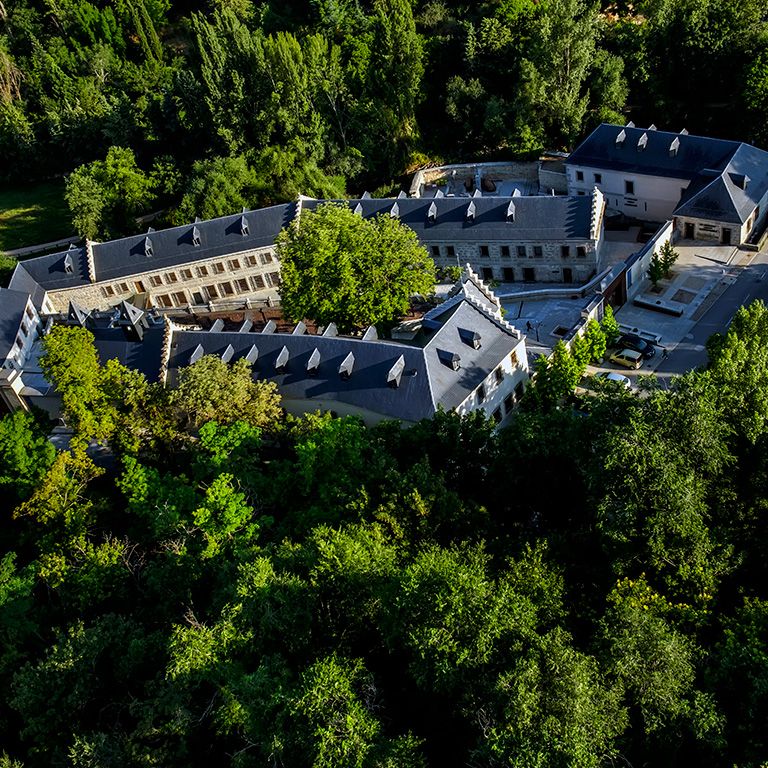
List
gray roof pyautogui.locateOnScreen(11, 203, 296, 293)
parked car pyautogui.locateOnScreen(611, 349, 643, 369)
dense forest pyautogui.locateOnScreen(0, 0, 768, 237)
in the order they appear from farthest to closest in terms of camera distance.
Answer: dense forest pyautogui.locateOnScreen(0, 0, 768, 237), gray roof pyautogui.locateOnScreen(11, 203, 296, 293), parked car pyautogui.locateOnScreen(611, 349, 643, 369)

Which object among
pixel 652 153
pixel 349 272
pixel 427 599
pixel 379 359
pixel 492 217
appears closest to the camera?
pixel 427 599

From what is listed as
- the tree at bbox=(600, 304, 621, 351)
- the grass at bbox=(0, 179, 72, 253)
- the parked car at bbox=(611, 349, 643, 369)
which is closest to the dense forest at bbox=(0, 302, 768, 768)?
the parked car at bbox=(611, 349, 643, 369)

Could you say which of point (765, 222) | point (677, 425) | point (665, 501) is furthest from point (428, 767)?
point (765, 222)

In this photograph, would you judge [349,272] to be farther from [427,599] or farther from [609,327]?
[427,599]

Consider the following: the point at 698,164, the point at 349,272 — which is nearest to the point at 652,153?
the point at 698,164

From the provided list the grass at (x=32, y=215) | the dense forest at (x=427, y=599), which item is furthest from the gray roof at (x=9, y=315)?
the dense forest at (x=427, y=599)

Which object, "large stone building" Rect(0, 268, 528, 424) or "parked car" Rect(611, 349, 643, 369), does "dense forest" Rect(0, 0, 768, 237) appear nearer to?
"large stone building" Rect(0, 268, 528, 424)

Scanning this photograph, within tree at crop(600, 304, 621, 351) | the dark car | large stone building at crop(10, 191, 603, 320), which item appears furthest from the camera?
large stone building at crop(10, 191, 603, 320)

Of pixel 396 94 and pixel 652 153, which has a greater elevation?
pixel 396 94
